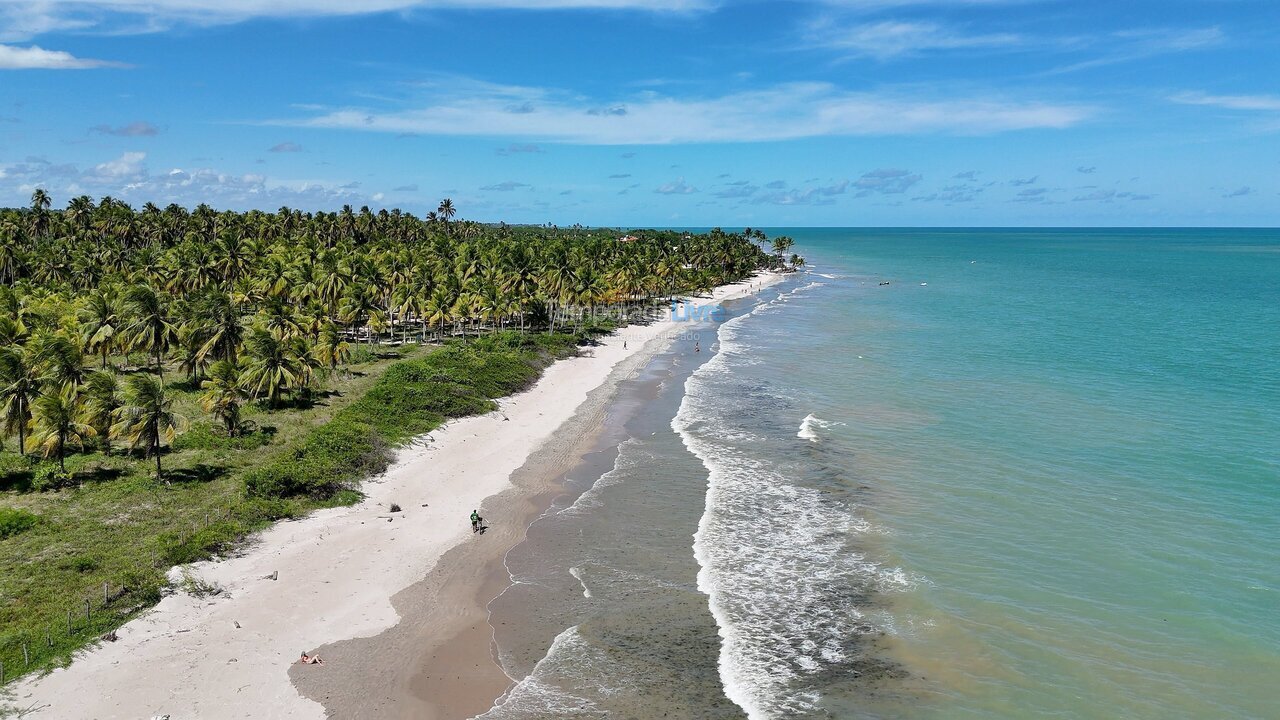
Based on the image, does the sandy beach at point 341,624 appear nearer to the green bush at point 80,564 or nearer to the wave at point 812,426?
the green bush at point 80,564

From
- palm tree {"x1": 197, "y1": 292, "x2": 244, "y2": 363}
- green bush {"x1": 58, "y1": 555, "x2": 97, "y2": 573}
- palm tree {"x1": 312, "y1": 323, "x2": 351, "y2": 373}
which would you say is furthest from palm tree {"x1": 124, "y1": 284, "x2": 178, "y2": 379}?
green bush {"x1": 58, "y1": 555, "x2": 97, "y2": 573}

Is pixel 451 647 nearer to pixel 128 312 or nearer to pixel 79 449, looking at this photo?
pixel 79 449

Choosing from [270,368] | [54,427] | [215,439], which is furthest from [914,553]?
[270,368]

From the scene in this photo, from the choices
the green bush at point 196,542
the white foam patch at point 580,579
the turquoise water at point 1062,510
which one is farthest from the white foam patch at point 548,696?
the green bush at point 196,542

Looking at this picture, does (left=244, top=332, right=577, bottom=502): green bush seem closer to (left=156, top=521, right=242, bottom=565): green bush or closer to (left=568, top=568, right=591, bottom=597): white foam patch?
(left=156, top=521, right=242, bottom=565): green bush

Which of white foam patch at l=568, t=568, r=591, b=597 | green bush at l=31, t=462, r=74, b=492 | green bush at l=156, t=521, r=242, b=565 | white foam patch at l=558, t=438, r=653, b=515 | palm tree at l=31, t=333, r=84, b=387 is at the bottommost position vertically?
white foam patch at l=568, t=568, r=591, b=597
